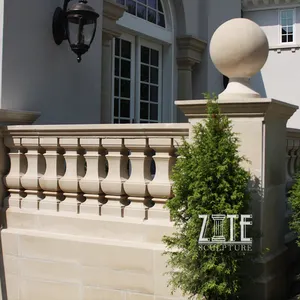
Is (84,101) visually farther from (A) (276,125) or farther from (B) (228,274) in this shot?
(B) (228,274)

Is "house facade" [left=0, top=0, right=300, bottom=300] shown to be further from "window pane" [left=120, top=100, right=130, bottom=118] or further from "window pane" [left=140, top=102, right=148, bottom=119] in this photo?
"window pane" [left=140, top=102, right=148, bottom=119]

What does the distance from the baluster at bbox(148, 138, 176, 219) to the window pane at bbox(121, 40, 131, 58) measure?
4725 millimetres

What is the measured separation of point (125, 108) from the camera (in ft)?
29.3

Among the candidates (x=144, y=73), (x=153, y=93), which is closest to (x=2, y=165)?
(x=144, y=73)

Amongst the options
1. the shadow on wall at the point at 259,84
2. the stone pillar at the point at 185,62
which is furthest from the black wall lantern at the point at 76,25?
the shadow on wall at the point at 259,84

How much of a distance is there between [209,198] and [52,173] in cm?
180

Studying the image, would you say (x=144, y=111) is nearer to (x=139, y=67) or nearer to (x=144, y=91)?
(x=144, y=91)

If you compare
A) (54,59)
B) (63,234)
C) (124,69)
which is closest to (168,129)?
(63,234)

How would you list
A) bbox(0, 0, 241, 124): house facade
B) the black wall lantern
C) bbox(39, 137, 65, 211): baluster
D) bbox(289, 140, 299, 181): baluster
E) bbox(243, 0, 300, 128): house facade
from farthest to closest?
bbox(243, 0, 300, 128): house facade, the black wall lantern, bbox(0, 0, 241, 124): house facade, bbox(289, 140, 299, 181): baluster, bbox(39, 137, 65, 211): baluster

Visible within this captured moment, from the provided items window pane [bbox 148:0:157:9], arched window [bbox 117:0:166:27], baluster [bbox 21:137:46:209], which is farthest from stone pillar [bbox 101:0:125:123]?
baluster [bbox 21:137:46:209]

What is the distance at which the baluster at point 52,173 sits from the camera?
493 centimetres

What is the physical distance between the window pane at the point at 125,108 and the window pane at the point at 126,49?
75 centimetres

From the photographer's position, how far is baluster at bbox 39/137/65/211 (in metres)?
4.93

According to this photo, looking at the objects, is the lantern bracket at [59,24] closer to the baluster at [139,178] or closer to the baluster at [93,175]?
the baluster at [93,175]
